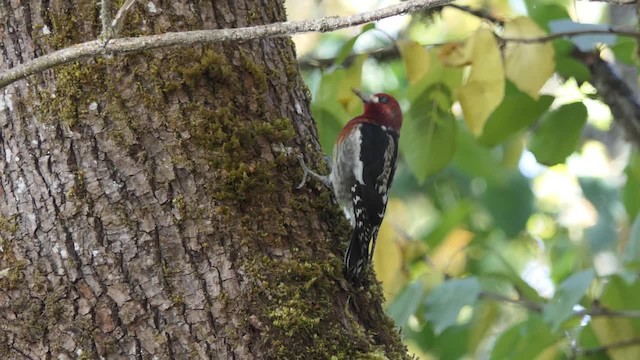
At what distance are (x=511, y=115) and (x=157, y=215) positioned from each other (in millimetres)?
1546

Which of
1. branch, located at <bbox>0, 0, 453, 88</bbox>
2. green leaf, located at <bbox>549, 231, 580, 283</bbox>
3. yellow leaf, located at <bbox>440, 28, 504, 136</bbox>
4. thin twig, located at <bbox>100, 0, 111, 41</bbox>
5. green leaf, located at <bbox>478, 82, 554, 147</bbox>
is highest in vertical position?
thin twig, located at <bbox>100, 0, 111, 41</bbox>

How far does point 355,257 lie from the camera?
286 centimetres

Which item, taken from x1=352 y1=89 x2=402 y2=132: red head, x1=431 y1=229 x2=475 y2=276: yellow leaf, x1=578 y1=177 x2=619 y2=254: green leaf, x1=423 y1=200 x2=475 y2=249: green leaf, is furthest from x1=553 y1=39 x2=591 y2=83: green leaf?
x1=431 y1=229 x2=475 y2=276: yellow leaf

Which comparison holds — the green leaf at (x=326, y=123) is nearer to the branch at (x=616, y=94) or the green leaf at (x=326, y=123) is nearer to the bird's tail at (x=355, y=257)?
the bird's tail at (x=355, y=257)

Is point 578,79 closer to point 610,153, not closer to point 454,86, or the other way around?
point 454,86

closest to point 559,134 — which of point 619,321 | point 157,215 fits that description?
point 619,321

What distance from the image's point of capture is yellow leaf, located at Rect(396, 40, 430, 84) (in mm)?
3260

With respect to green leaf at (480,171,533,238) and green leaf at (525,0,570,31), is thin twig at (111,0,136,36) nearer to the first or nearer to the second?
green leaf at (525,0,570,31)

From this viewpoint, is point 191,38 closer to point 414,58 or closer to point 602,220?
point 414,58

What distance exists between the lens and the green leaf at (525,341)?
317cm

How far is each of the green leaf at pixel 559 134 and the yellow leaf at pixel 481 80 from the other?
1.76 feet

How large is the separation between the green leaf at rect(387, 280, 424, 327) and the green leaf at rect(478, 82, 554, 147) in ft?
2.14

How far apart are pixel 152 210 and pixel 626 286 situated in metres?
1.86

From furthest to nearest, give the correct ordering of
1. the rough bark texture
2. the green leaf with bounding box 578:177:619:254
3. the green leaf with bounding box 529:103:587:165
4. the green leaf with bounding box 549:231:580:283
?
the green leaf with bounding box 549:231:580:283 → the green leaf with bounding box 578:177:619:254 → the green leaf with bounding box 529:103:587:165 → the rough bark texture
